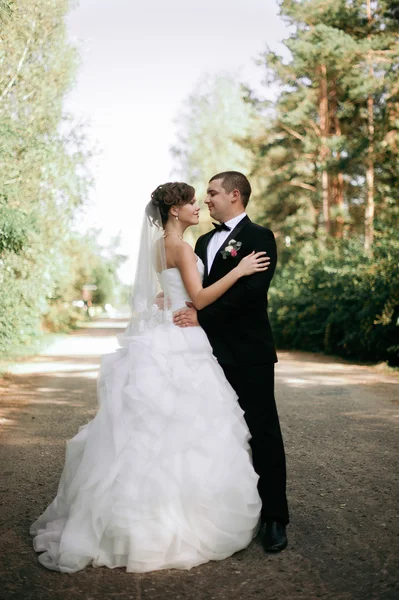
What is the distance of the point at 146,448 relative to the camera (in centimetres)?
410

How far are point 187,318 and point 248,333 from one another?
1.36 feet

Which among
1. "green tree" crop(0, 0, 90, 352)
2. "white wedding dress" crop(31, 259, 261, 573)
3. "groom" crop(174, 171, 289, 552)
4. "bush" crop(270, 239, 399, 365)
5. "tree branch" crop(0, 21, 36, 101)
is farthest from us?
"bush" crop(270, 239, 399, 365)

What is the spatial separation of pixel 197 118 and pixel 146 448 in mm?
42050

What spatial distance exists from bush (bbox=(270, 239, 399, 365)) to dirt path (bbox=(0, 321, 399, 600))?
15.3 feet

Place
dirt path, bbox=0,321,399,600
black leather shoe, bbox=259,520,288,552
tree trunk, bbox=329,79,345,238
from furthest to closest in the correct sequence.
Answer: tree trunk, bbox=329,79,345,238 → black leather shoe, bbox=259,520,288,552 → dirt path, bbox=0,321,399,600

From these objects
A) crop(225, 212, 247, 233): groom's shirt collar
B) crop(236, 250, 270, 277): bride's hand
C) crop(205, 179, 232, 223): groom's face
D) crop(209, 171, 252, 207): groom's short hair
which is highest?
crop(209, 171, 252, 207): groom's short hair

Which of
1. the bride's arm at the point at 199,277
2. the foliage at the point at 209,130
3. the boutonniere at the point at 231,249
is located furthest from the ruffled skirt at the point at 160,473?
the foliage at the point at 209,130

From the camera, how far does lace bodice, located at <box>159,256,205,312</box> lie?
180 inches

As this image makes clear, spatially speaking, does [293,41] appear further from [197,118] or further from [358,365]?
[197,118]

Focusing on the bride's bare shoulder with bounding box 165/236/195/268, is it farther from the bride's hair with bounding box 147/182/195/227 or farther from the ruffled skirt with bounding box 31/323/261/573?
the ruffled skirt with bounding box 31/323/261/573

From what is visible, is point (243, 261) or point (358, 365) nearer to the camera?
point (243, 261)

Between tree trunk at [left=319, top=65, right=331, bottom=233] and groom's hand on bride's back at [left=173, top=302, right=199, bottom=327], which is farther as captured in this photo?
tree trunk at [left=319, top=65, right=331, bottom=233]

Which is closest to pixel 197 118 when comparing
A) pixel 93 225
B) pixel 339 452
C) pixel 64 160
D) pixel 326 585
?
pixel 93 225

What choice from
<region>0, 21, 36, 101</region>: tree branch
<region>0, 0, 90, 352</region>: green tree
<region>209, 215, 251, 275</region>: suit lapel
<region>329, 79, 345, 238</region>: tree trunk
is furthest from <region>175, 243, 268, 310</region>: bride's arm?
<region>329, 79, 345, 238</region>: tree trunk
